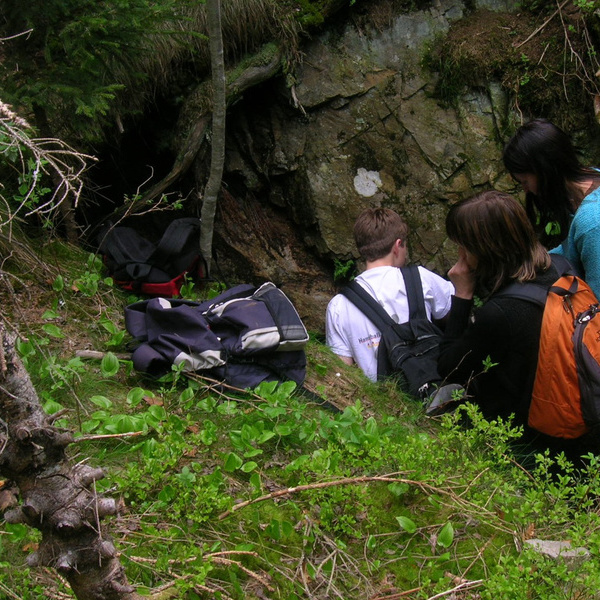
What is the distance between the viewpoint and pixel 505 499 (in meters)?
2.69

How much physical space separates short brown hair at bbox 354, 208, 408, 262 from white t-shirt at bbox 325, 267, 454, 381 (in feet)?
0.56

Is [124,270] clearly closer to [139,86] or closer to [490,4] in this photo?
[139,86]

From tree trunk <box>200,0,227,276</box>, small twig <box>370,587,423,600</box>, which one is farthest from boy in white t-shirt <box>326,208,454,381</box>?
small twig <box>370,587,423,600</box>

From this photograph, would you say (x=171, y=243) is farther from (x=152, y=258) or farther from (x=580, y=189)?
(x=580, y=189)

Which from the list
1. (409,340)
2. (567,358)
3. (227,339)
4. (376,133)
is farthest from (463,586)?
(376,133)

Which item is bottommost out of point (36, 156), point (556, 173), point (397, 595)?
point (397, 595)

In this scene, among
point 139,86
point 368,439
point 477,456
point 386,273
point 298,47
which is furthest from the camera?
A: point 298,47

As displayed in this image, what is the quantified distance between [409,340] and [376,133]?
9.51 feet

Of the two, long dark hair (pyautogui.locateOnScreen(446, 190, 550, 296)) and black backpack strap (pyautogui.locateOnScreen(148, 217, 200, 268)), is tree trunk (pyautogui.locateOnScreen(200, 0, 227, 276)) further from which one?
long dark hair (pyautogui.locateOnScreen(446, 190, 550, 296))

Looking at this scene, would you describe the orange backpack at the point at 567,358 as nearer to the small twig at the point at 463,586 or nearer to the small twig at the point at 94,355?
the small twig at the point at 463,586

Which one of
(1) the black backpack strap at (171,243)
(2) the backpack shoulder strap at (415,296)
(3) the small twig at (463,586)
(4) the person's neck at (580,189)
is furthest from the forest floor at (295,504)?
(1) the black backpack strap at (171,243)

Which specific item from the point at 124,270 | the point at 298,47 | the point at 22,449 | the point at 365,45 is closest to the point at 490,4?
the point at 365,45

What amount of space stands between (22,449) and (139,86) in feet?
15.6

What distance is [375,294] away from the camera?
178 inches
